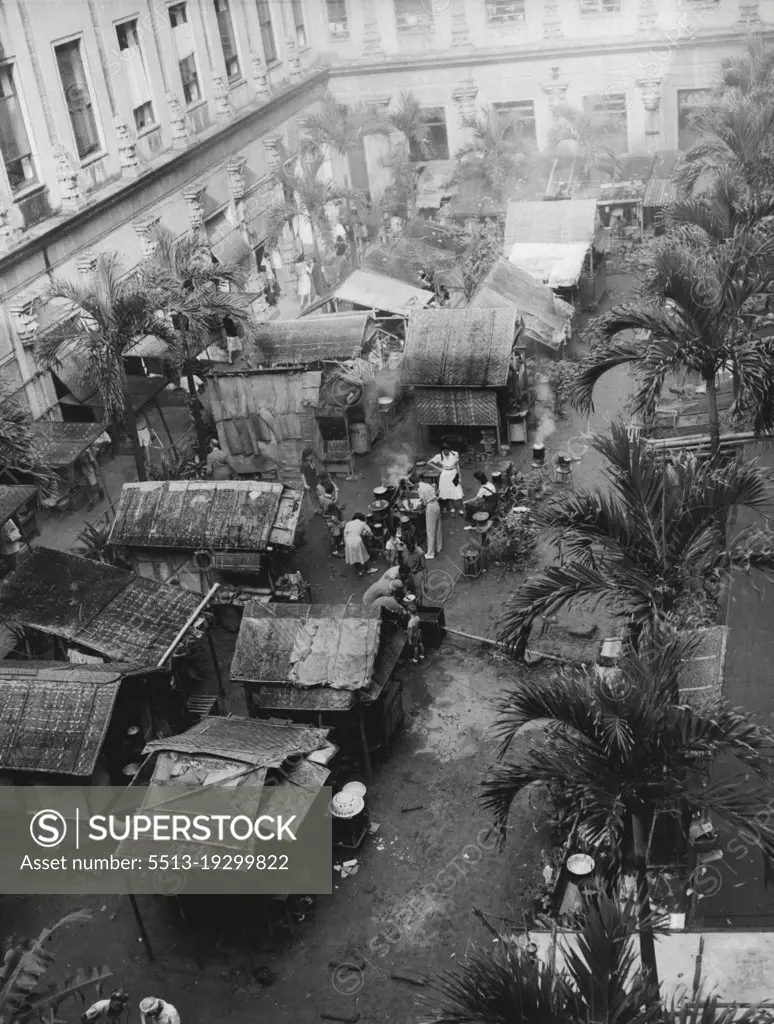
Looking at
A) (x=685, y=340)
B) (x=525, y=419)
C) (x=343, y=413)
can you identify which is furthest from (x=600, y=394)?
(x=685, y=340)

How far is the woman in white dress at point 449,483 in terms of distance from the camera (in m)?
21.4

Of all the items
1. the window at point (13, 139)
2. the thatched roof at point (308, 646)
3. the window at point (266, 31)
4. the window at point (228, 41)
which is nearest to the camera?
the thatched roof at point (308, 646)

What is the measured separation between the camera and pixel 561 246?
30.3 m

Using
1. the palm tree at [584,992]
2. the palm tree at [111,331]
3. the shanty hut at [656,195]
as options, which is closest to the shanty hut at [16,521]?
the palm tree at [111,331]

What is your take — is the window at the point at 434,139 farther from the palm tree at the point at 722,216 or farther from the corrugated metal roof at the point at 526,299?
the palm tree at the point at 722,216

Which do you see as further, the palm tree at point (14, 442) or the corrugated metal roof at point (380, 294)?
the corrugated metal roof at point (380, 294)

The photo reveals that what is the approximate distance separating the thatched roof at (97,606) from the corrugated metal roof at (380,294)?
42.7 feet

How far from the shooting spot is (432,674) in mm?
17156

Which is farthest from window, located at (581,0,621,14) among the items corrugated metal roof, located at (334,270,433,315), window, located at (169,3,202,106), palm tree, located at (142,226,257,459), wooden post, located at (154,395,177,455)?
wooden post, located at (154,395,177,455)

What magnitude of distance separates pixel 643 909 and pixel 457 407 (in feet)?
48.9

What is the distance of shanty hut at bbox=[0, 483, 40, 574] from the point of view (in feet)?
61.5

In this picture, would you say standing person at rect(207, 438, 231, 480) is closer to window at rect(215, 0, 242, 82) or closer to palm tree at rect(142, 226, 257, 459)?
palm tree at rect(142, 226, 257, 459)

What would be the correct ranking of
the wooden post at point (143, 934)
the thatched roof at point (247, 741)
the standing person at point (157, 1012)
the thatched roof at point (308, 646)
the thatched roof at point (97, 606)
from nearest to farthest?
the standing person at point (157, 1012)
the wooden post at point (143, 934)
the thatched roof at point (247, 741)
the thatched roof at point (308, 646)
the thatched roof at point (97, 606)

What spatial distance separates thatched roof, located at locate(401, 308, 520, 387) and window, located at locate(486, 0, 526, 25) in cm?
2135
